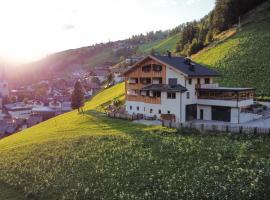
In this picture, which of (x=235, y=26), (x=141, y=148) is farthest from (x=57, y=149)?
(x=235, y=26)

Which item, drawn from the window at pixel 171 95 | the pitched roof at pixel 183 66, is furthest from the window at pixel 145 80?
the window at pixel 171 95

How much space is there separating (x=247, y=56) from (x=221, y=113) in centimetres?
3198

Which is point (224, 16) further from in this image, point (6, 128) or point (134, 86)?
point (6, 128)

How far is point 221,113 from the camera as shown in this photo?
50125 mm

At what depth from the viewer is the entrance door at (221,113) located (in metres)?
49.5

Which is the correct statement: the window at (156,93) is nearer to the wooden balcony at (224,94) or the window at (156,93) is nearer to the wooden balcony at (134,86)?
the wooden balcony at (134,86)

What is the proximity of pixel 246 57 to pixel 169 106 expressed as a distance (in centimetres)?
3239

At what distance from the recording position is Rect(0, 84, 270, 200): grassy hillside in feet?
99.9

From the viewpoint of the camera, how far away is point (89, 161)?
39.0 metres

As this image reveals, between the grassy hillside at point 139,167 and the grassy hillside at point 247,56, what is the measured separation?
27924 mm

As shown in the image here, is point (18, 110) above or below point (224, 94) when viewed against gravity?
below

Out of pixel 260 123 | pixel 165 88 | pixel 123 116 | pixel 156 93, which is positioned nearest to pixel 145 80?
pixel 156 93

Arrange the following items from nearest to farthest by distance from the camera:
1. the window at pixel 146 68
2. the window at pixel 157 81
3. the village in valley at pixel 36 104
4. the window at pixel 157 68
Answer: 1. the window at pixel 157 68
2. the window at pixel 157 81
3. the window at pixel 146 68
4. the village in valley at pixel 36 104

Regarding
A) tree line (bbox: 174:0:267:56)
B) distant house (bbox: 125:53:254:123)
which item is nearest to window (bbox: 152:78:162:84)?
distant house (bbox: 125:53:254:123)
